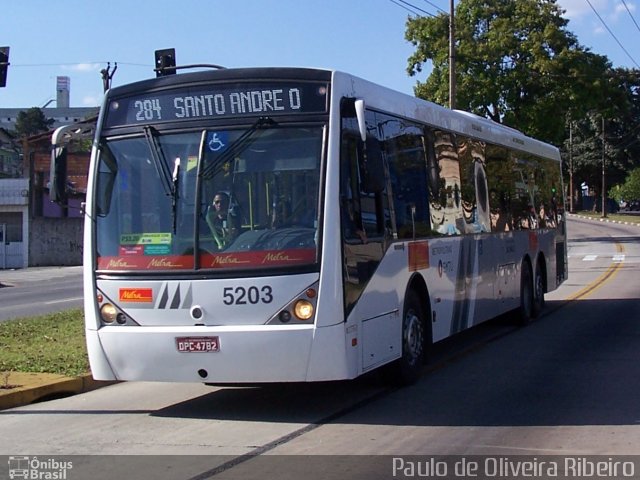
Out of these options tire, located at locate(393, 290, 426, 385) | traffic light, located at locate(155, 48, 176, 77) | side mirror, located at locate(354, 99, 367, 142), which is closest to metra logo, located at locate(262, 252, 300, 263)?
side mirror, located at locate(354, 99, 367, 142)

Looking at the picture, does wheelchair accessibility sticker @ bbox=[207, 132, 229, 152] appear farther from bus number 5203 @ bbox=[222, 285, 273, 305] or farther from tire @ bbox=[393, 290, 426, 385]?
tire @ bbox=[393, 290, 426, 385]

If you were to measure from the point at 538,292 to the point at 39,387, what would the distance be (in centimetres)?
993

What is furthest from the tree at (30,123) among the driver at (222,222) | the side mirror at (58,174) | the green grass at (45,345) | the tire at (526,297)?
the driver at (222,222)

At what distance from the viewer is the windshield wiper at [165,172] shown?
8.05 meters

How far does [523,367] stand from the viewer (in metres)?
10.9

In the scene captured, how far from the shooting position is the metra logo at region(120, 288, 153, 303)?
26.3ft

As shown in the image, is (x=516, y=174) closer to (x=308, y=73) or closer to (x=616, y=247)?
(x=308, y=73)

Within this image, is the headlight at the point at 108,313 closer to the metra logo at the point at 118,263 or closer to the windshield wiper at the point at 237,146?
the metra logo at the point at 118,263

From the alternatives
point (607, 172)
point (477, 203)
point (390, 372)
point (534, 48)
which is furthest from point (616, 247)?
point (607, 172)

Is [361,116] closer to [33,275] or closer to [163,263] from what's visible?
[163,263]

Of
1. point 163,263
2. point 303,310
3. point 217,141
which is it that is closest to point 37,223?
point 163,263

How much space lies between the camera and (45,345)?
12375mm

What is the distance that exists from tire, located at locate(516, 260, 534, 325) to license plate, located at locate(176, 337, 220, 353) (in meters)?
8.41

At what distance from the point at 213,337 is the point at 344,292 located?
4.04 ft
